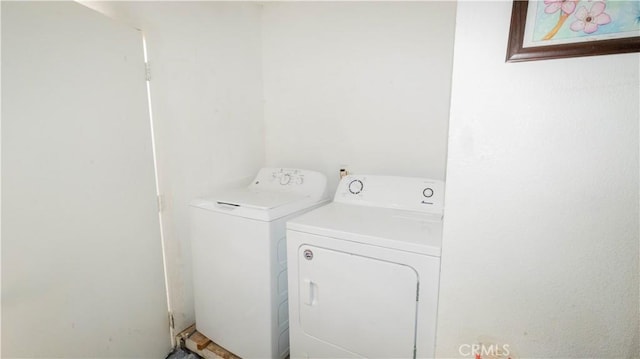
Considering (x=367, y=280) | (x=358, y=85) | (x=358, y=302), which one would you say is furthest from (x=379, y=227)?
(x=358, y=85)

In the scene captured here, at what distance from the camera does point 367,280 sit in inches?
43.5

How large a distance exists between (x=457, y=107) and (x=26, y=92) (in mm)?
1588

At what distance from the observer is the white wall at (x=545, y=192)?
712mm

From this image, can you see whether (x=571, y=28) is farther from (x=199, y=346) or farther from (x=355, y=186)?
(x=199, y=346)

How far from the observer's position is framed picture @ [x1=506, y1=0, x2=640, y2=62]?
26.0 inches

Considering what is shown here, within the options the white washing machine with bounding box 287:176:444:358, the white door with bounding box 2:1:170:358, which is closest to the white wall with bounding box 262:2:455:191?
the white washing machine with bounding box 287:176:444:358

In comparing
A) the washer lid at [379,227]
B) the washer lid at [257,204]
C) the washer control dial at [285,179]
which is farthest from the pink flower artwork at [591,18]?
the washer control dial at [285,179]

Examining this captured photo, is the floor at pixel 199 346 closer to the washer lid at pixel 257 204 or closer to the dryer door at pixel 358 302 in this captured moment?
the dryer door at pixel 358 302

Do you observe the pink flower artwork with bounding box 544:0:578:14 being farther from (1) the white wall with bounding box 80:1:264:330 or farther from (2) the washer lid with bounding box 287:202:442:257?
(1) the white wall with bounding box 80:1:264:330

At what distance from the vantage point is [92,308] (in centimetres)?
125

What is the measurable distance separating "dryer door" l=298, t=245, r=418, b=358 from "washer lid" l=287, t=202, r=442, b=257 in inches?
3.4

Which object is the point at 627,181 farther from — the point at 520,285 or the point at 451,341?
the point at 451,341

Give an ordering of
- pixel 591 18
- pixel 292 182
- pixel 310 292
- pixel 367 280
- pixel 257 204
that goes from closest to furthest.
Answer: pixel 591 18, pixel 367 280, pixel 310 292, pixel 257 204, pixel 292 182

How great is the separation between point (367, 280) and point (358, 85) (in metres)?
1.36
